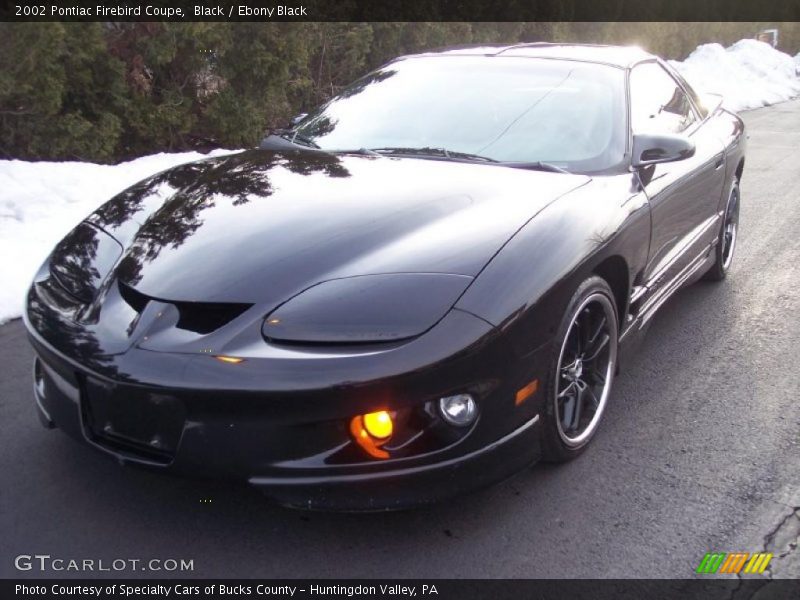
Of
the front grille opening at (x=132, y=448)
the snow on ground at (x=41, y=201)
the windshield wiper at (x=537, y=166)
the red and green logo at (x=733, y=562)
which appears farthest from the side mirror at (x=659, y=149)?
the snow on ground at (x=41, y=201)

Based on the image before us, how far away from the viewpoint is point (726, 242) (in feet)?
16.6

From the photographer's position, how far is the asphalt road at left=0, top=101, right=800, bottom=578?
2379 mm

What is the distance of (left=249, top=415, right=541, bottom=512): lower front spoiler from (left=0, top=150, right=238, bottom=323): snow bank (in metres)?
2.57

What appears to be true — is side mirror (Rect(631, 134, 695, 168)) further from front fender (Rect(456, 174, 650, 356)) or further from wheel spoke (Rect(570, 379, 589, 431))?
wheel spoke (Rect(570, 379, 589, 431))

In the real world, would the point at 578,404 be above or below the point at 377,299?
below

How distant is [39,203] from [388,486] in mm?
4472

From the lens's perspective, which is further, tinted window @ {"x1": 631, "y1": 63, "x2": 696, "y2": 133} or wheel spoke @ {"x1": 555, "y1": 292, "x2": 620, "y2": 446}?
tinted window @ {"x1": 631, "y1": 63, "x2": 696, "y2": 133}

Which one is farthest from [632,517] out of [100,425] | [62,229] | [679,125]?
[62,229]

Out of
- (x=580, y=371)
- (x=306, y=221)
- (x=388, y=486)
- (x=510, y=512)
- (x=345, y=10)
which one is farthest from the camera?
A: (x=345, y=10)

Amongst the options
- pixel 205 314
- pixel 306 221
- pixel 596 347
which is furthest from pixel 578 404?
pixel 205 314

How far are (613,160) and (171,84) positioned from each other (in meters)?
5.71

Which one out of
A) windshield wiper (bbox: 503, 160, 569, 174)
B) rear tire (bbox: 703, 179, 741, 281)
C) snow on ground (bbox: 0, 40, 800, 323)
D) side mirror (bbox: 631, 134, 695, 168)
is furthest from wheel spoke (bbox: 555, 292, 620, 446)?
snow on ground (bbox: 0, 40, 800, 323)

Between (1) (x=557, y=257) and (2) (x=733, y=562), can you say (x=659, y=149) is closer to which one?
(1) (x=557, y=257)

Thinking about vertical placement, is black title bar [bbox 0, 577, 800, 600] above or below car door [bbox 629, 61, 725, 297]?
below
